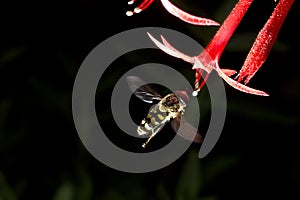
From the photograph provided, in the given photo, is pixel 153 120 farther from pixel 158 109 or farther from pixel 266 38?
pixel 266 38

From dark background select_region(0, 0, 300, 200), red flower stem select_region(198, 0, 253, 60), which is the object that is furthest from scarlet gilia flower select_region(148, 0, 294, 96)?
dark background select_region(0, 0, 300, 200)

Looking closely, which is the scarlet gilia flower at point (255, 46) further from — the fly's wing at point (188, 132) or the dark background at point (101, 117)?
the dark background at point (101, 117)

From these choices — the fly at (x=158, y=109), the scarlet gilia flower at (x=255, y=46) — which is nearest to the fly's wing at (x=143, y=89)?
the fly at (x=158, y=109)

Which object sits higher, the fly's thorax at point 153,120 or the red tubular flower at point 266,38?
the red tubular flower at point 266,38

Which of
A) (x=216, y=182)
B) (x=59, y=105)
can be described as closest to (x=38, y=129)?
(x=59, y=105)

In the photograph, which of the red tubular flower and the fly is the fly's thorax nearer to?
the fly

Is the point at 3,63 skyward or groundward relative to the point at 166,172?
skyward

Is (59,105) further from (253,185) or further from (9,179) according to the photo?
(253,185)
